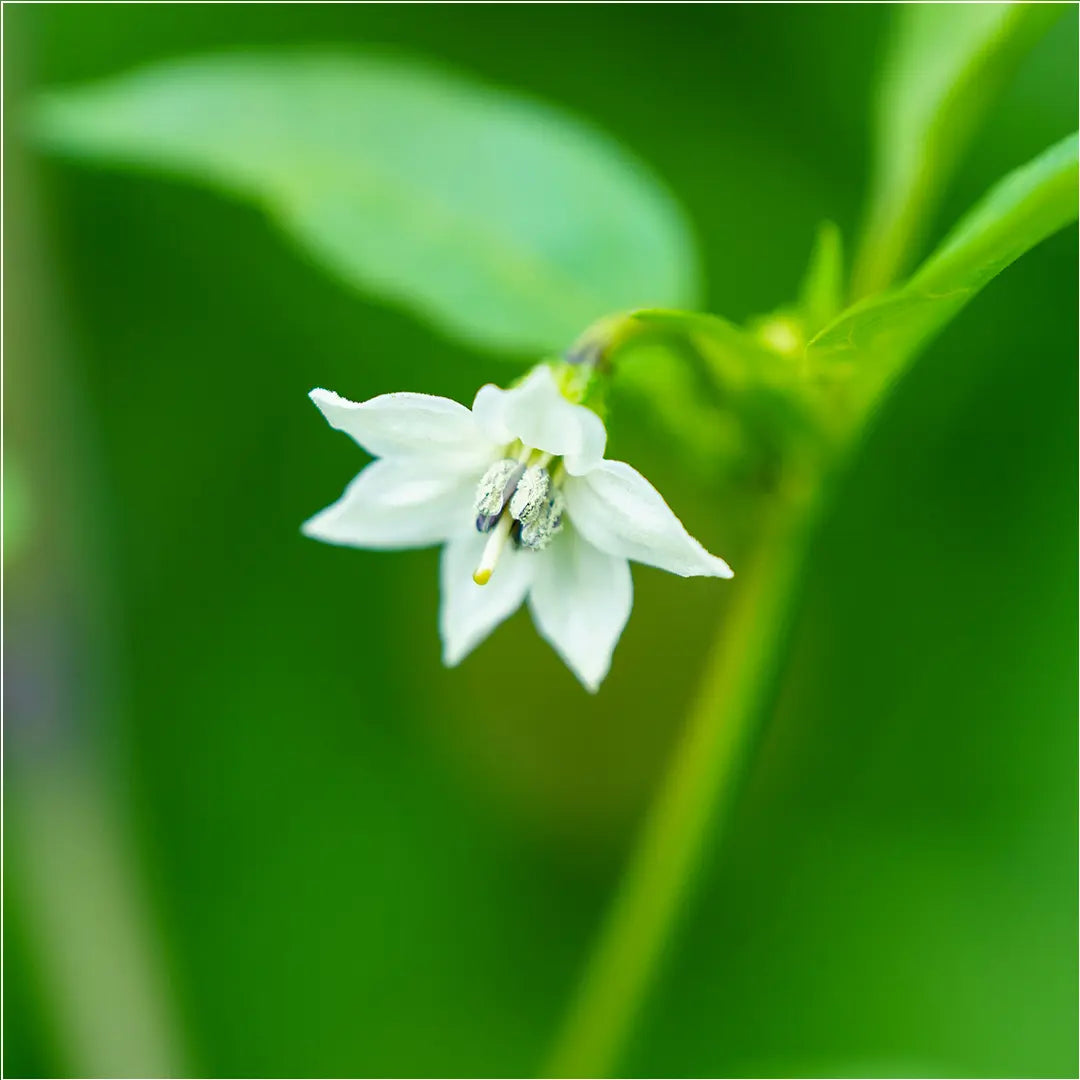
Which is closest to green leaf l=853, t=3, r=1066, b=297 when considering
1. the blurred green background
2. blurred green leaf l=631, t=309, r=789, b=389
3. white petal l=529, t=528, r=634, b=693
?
blurred green leaf l=631, t=309, r=789, b=389

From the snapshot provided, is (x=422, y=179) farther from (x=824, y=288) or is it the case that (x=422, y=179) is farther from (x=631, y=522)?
(x=631, y=522)

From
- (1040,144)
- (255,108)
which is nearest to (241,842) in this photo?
(255,108)

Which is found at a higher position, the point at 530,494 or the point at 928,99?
the point at 928,99

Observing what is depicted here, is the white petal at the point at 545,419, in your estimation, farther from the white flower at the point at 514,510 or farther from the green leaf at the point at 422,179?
the green leaf at the point at 422,179

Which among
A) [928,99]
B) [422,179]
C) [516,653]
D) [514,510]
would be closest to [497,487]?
[514,510]

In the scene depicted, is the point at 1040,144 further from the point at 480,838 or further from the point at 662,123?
the point at 480,838

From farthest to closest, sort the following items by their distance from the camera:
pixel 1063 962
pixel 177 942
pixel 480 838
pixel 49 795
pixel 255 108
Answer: pixel 480 838
pixel 177 942
pixel 1063 962
pixel 49 795
pixel 255 108
